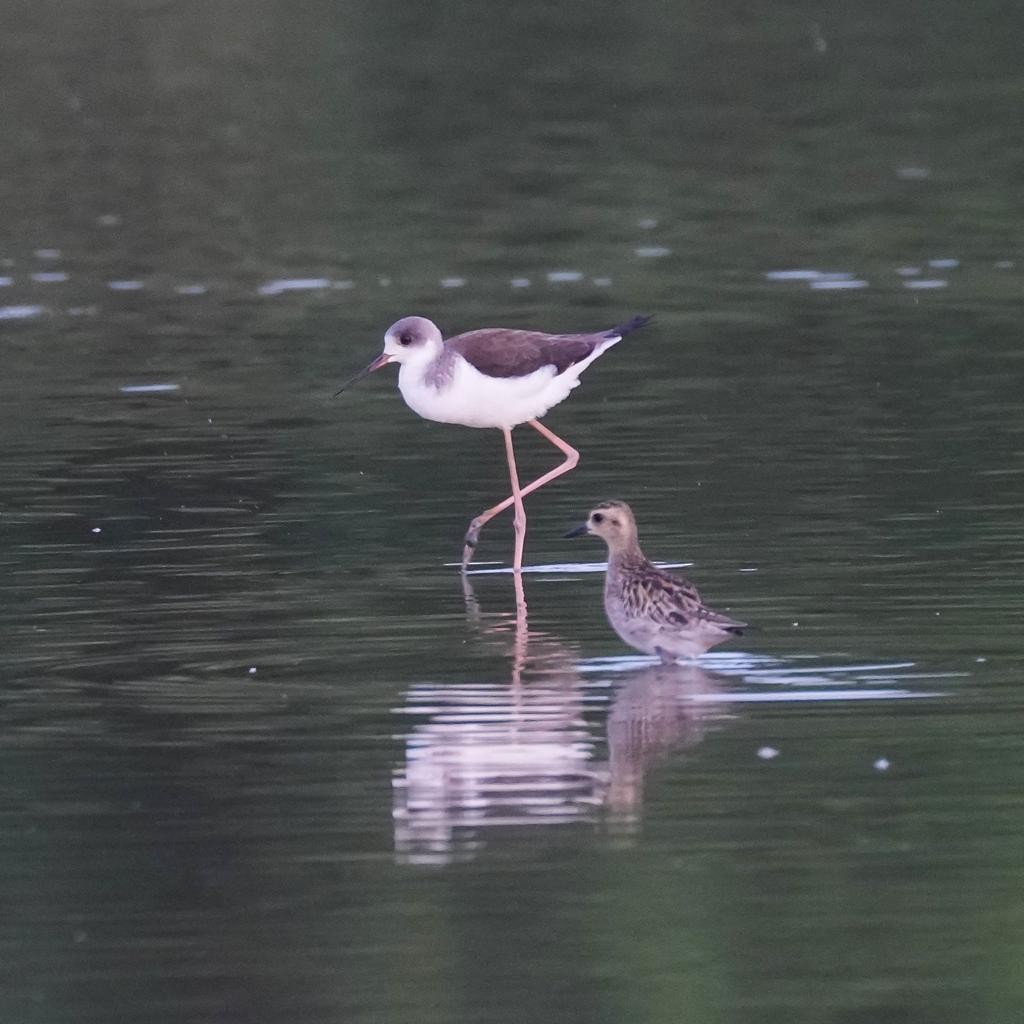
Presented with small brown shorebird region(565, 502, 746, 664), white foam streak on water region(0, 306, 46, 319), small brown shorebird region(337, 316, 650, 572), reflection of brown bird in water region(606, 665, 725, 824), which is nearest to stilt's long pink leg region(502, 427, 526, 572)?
small brown shorebird region(337, 316, 650, 572)

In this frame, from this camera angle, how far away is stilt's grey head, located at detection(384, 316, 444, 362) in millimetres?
14617

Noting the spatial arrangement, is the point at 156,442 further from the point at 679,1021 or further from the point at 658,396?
the point at 679,1021

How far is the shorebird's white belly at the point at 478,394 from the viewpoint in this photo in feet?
47.6

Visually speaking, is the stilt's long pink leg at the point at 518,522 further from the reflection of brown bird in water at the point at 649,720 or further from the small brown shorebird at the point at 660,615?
the reflection of brown bird in water at the point at 649,720

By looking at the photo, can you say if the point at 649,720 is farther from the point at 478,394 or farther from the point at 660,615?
the point at 478,394

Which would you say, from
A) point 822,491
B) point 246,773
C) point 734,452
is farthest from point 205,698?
point 734,452

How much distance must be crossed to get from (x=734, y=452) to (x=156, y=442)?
11.3ft

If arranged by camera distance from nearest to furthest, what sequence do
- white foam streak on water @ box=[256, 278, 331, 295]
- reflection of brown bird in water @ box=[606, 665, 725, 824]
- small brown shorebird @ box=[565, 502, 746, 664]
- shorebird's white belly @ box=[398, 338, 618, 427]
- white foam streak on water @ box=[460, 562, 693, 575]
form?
reflection of brown bird in water @ box=[606, 665, 725, 824] → small brown shorebird @ box=[565, 502, 746, 664] → white foam streak on water @ box=[460, 562, 693, 575] → shorebird's white belly @ box=[398, 338, 618, 427] → white foam streak on water @ box=[256, 278, 331, 295]

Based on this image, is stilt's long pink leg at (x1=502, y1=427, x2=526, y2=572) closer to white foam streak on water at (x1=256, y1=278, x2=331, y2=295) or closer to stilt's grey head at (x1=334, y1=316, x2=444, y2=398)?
stilt's grey head at (x1=334, y1=316, x2=444, y2=398)

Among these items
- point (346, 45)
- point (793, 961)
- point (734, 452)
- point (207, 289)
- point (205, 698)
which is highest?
point (793, 961)

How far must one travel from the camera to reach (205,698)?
10.5 metres

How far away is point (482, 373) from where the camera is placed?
14.6 meters

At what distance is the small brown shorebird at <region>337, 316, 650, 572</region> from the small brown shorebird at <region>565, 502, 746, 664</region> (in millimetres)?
3069

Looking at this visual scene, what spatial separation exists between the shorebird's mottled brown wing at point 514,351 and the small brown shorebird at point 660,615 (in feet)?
10.5
